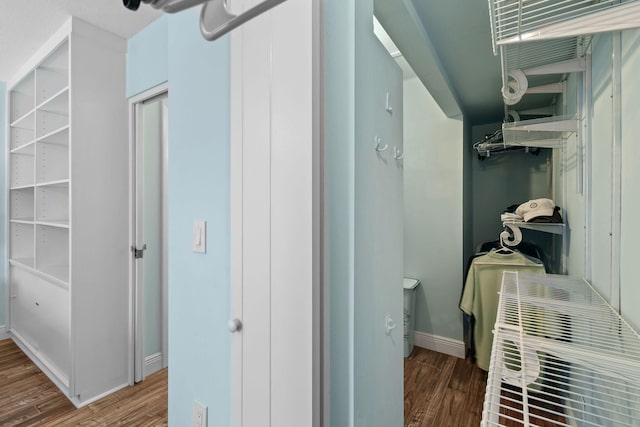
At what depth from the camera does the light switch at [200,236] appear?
1.16m

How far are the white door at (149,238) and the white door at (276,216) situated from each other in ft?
4.88

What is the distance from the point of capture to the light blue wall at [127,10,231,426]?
1105 millimetres

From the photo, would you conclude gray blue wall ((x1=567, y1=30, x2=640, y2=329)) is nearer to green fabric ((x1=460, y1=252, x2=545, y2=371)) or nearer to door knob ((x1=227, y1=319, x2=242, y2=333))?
green fabric ((x1=460, y1=252, x2=545, y2=371))

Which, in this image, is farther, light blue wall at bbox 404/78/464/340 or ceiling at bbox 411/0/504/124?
light blue wall at bbox 404/78/464/340

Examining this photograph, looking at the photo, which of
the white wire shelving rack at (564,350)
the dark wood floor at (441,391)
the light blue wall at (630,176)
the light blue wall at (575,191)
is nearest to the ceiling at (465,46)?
the light blue wall at (575,191)

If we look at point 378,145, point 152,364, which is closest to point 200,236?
point 378,145

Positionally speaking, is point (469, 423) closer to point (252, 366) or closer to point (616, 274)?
point (616, 274)

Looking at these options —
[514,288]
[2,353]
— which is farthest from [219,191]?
[2,353]

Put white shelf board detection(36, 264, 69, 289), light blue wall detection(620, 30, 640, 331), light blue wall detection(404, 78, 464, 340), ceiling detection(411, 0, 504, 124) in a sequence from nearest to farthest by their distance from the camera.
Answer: light blue wall detection(620, 30, 640, 331)
ceiling detection(411, 0, 504, 124)
white shelf board detection(36, 264, 69, 289)
light blue wall detection(404, 78, 464, 340)

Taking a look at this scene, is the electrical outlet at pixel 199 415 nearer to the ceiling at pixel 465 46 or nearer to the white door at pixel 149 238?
the white door at pixel 149 238

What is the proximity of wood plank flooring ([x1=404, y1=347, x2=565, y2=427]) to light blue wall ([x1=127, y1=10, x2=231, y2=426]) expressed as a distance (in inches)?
50.4

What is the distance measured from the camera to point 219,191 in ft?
3.65

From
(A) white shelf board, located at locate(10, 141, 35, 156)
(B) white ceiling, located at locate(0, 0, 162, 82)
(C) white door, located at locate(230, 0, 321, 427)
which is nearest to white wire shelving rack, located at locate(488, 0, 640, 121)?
(C) white door, located at locate(230, 0, 321, 427)

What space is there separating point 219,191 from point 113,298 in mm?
1564
